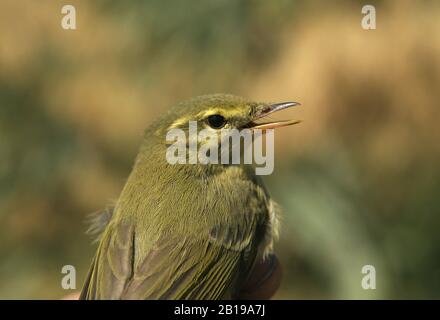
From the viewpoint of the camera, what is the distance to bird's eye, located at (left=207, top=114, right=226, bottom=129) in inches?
144

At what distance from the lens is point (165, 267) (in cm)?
338

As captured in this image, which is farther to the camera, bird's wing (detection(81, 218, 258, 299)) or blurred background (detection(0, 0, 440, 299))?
blurred background (detection(0, 0, 440, 299))

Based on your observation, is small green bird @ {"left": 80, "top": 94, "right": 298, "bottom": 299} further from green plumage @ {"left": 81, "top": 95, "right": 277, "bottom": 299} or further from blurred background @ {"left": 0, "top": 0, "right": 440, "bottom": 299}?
blurred background @ {"left": 0, "top": 0, "right": 440, "bottom": 299}

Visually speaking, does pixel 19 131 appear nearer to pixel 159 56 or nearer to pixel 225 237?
pixel 159 56

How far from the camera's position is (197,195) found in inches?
142

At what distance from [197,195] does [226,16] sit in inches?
99.1

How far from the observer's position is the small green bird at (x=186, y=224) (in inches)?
133

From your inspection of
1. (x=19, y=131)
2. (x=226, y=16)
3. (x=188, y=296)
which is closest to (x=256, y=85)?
(x=226, y=16)

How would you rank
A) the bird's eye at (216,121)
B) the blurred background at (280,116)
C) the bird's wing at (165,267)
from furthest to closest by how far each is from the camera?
1. the blurred background at (280,116)
2. the bird's eye at (216,121)
3. the bird's wing at (165,267)

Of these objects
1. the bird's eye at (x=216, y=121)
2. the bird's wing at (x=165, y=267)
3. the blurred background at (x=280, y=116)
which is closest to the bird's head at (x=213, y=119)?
the bird's eye at (x=216, y=121)

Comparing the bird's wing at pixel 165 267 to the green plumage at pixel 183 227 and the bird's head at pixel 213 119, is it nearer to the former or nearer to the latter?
the green plumage at pixel 183 227

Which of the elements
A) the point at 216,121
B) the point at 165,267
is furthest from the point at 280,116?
the point at 165,267

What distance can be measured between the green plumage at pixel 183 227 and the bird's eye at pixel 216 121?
1.0 inches

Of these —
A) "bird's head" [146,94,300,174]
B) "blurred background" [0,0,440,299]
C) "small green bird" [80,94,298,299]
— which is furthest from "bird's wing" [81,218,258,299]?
"blurred background" [0,0,440,299]
